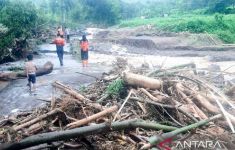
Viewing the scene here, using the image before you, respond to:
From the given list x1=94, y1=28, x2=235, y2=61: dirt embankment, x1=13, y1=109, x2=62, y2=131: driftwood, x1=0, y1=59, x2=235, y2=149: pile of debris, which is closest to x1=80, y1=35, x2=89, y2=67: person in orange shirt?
x1=0, y1=59, x2=235, y2=149: pile of debris

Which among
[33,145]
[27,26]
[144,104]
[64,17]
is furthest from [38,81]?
[64,17]

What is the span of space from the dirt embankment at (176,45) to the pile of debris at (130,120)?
13.5 m

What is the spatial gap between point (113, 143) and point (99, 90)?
2.79 m

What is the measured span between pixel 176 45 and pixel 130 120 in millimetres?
21265

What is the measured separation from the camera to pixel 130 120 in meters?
5.27

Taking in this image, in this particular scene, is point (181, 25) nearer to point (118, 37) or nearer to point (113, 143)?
point (118, 37)

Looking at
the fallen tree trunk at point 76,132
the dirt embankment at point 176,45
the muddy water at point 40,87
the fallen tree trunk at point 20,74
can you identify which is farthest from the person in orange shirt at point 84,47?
the fallen tree trunk at point 76,132

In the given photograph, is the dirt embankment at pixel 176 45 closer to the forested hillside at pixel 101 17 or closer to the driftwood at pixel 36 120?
the forested hillside at pixel 101 17

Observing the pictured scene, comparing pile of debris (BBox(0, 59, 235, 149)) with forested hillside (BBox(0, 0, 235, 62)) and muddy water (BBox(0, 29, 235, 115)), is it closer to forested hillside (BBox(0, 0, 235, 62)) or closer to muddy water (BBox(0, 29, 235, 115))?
muddy water (BBox(0, 29, 235, 115))

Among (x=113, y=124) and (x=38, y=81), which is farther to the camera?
(x=38, y=81)

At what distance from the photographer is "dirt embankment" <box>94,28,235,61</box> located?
22.5 m

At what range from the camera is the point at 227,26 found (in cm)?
2805

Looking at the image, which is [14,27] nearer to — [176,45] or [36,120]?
[176,45]

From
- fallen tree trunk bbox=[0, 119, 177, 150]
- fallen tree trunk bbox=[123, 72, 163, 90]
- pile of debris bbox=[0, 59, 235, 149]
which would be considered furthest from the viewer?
fallen tree trunk bbox=[123, 72, 163, 90]
